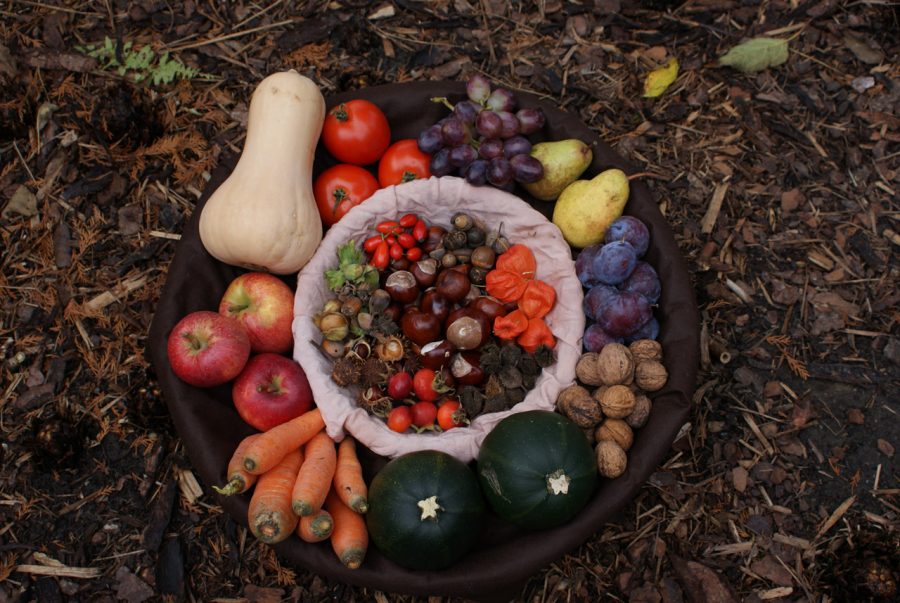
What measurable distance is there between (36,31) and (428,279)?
8.62ft

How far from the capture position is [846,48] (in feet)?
11.8

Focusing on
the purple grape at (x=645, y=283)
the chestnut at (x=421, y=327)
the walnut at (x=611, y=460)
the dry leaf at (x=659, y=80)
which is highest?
the dry leaf at (x=659, y=80)

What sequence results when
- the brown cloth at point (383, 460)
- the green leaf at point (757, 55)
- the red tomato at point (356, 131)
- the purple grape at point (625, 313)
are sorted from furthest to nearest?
the green leaf at point (757, 55), the red tomato at point (356, 131), the purple grape at point (625, 313), the brown cloth at point (383, 460)

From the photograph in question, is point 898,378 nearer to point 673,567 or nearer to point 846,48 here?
point 673,567

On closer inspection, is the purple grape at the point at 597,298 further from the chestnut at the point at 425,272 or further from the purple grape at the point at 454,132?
the purple grape at the point at 454,132

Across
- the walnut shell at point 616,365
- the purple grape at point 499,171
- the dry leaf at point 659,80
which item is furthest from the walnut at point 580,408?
the dry leaf at point 659,80

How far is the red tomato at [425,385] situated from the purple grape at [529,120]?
1.23m

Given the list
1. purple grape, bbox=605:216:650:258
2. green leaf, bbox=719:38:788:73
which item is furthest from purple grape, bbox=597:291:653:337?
green leaf, bbox=719:38:788:73

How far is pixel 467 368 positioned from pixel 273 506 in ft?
3.27

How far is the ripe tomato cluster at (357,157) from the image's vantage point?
320cm

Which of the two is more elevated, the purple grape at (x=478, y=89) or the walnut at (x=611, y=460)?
the purple grape at (x=478, y=89)

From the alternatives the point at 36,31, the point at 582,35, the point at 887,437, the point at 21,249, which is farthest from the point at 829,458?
the point at 36,31

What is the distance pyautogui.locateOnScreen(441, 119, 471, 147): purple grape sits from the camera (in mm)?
3064

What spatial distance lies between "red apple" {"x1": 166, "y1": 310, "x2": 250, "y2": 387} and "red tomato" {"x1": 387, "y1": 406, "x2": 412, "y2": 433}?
676 mm
